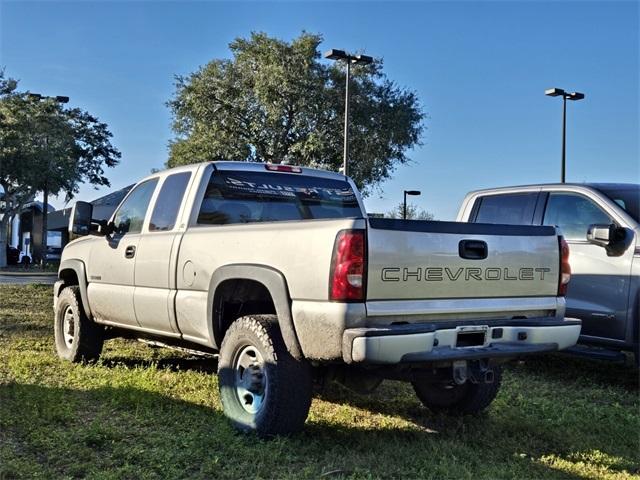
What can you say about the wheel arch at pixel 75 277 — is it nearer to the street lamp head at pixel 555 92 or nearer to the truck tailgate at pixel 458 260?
the truck tailgate at pixel 458 260

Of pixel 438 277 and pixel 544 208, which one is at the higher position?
pixel 544 208

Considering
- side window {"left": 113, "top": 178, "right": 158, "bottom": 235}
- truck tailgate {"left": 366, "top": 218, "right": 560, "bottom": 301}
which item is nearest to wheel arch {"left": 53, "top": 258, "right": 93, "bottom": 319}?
side window {"left": 113, "top": 178, "right": 158, "bottom": 235}

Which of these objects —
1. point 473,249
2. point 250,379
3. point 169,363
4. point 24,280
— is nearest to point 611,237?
point 473,249

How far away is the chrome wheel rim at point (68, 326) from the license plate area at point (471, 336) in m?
4.37

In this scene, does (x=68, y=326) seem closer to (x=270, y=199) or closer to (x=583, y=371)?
(x=270, y=199)

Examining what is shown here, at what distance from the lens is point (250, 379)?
4469 mm

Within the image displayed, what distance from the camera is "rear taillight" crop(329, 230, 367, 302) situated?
3793 mm

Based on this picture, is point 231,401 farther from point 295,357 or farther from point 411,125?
point 411,125

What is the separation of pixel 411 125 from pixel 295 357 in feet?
89.2

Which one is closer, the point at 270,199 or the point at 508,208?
the point at 270,199

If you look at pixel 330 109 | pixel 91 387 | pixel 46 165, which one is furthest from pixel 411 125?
pixel 91 387

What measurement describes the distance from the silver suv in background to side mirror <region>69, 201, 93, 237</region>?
4.53 metres

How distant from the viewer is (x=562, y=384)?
21.4 ft

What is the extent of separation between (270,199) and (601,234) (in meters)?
3.10
